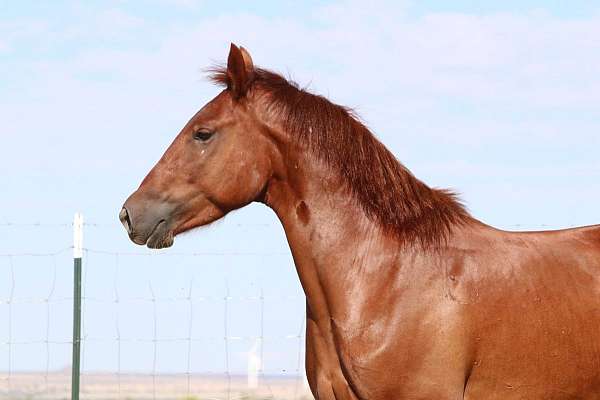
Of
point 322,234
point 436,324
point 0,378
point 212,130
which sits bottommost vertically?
point 0,378

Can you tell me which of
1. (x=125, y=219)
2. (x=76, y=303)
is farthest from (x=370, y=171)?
(x=76, y=303)

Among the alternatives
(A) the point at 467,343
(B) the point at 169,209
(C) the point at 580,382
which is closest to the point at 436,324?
(A) the point at 467,343

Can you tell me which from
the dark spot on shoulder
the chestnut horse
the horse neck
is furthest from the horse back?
the dark spot on shoulder

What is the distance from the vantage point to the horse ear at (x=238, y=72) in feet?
15.3

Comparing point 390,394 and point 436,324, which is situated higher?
point 436,324

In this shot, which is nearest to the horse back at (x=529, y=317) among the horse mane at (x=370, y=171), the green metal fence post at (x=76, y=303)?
the horse mane at (x=370, y=171)

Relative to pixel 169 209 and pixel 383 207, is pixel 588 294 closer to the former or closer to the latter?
pixel 383 207

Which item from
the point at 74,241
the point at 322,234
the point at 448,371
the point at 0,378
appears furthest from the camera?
the point at 0,378

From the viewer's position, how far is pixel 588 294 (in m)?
4.59

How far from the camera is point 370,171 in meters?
4.59

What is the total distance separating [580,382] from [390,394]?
37.1 inches

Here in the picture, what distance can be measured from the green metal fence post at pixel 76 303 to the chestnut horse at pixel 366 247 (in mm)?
3124

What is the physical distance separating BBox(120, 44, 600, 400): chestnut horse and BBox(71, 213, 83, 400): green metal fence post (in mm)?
3124

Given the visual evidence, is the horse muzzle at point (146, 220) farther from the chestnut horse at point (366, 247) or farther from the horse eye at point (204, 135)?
the horse eye at point (204, 135)
